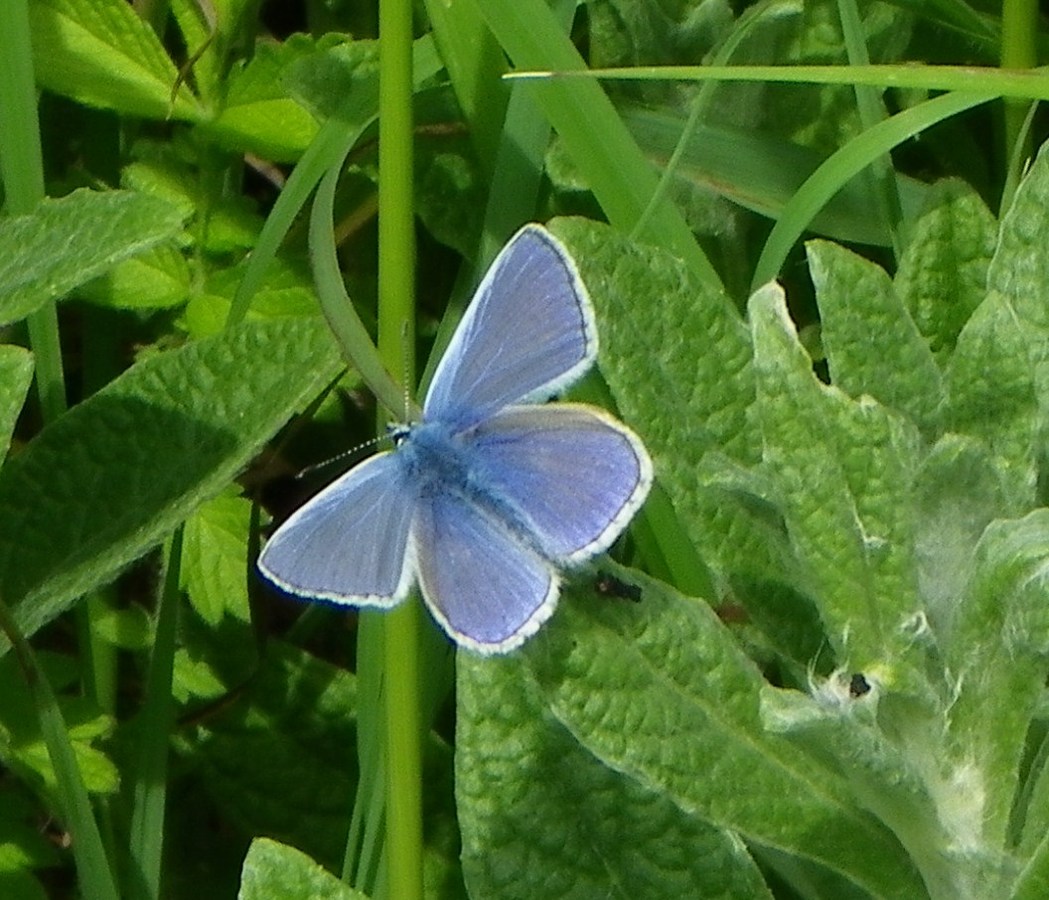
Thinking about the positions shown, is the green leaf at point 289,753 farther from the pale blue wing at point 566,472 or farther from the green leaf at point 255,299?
the pale blue wing at point 566,472

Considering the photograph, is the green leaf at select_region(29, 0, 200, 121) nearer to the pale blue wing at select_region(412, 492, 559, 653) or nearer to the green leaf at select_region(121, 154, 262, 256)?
the green leaf at select_region(121, 154, 262, 256)

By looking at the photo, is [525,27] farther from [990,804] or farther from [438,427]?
[990,804]

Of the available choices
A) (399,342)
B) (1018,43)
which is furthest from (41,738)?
(1018,43)

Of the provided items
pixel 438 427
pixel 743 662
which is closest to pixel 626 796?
pixel 743 662

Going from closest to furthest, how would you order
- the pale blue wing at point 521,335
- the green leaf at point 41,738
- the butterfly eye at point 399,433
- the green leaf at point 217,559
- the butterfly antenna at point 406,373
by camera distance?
the pale blue wing at point 521,335, the butterfly eye at point 399,433, the butterfly antenna at point 406,373, the green leaf at point 41,738, the green leaf at point 217,559

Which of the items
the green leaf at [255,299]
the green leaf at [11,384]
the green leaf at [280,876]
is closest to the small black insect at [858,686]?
the green leaf at [280,876]

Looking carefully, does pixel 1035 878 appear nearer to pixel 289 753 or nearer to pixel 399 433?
pixel 399 433
